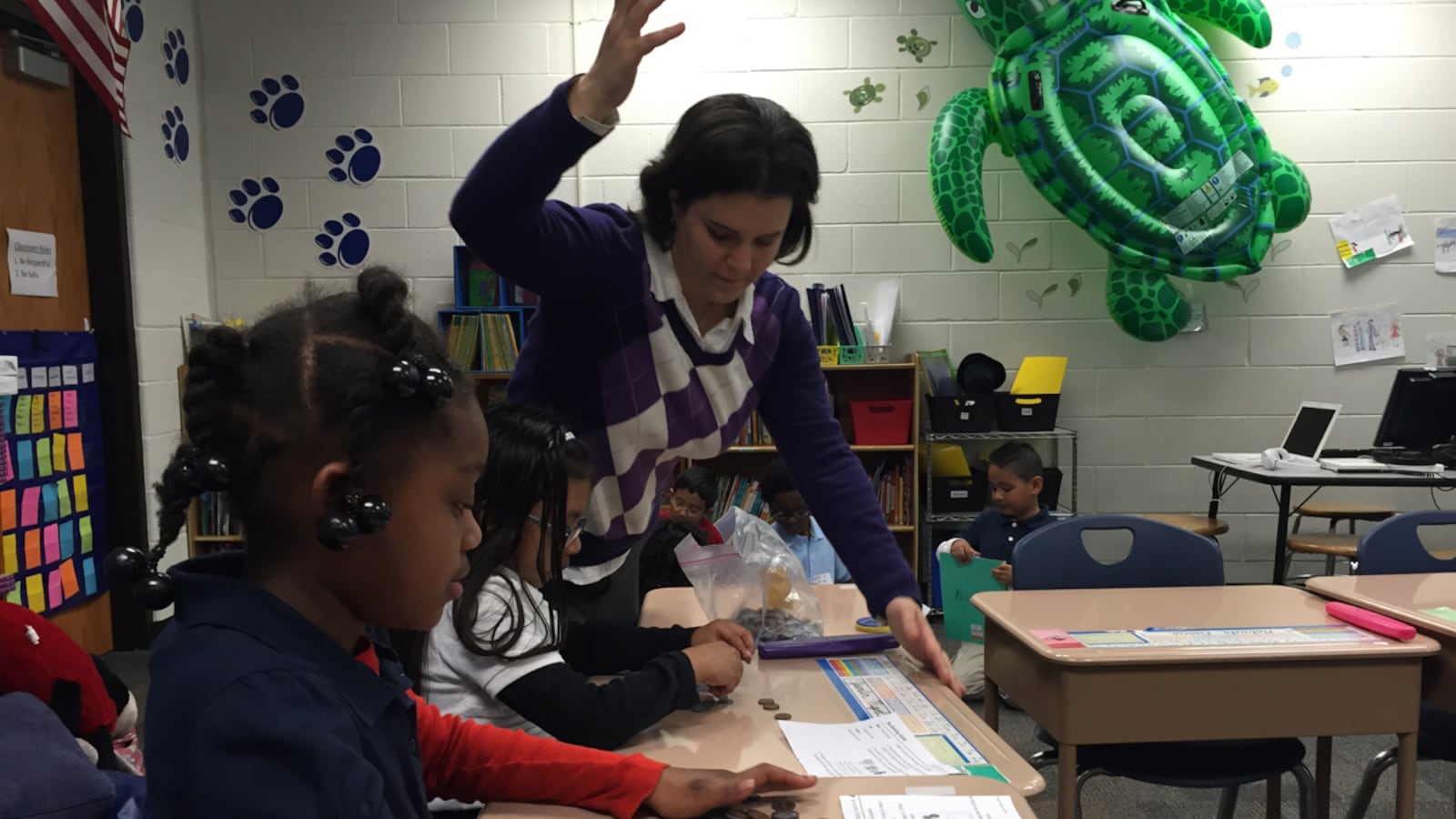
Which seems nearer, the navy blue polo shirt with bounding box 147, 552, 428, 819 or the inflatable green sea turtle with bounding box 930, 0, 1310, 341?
the navy blue polo shirt with bounding box 147, 552, 428, 819

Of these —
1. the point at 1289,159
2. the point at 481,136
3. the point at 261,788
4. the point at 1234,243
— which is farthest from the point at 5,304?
the point at 1289,159

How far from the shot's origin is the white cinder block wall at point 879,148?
422cm

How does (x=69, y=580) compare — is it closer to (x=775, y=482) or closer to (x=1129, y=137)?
(x=775, y=482)

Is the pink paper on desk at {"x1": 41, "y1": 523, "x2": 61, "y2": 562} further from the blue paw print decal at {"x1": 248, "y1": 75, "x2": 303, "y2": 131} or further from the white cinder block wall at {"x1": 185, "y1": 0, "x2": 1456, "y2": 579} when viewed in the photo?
the blue paw print decal at {"x1": 248, "y1": 75, "x2": 303, "y2": 131}

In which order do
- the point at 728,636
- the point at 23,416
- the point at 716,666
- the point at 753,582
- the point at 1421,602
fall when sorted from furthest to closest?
1. the point at 23,416
2. the point at 1421,602
3. the point at 753,582
4. the point at 728,636
5. the point at 716,666

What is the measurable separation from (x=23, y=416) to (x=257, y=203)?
4.68 ft

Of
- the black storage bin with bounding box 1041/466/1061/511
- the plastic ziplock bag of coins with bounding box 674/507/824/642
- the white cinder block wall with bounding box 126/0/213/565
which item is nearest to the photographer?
the plastic ziplock bag of coins with bounding box 674/507/824/642

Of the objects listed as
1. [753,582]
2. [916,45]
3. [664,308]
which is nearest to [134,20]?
[916,45]

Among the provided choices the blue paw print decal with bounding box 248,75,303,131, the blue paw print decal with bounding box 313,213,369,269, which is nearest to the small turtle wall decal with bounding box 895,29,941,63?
the blue paw print decal with bounding box 313,213,369,269

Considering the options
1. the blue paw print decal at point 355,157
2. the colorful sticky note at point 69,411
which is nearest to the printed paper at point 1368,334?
the blue paw print decal at point 355,157

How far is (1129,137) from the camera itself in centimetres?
373

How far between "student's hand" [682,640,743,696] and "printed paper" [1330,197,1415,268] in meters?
4.16

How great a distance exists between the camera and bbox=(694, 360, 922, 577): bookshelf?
4078 millimetres

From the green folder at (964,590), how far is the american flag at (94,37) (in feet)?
8.86
